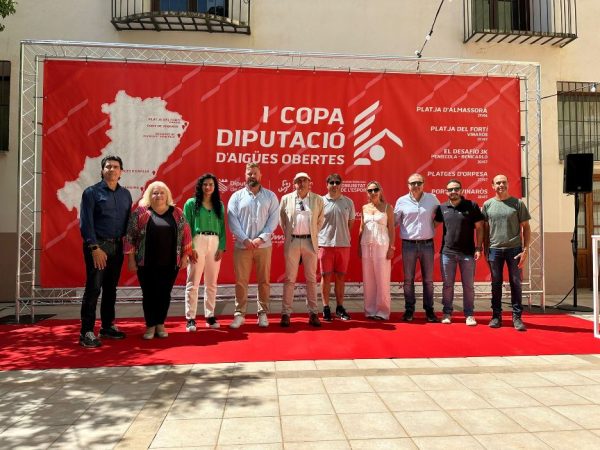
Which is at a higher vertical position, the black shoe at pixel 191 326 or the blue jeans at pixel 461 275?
the blue jeans at pixel 461 275

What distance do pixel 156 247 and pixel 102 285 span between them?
28.9 inches

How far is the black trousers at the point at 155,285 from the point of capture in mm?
4176

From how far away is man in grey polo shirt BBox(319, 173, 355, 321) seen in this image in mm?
4996

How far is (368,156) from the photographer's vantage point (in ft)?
19.2

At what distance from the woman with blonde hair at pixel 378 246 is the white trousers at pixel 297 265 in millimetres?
744

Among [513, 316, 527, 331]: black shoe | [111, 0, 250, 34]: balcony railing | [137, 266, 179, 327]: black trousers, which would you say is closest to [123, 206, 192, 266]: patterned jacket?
[137, 266, 179, 327]: black trousers

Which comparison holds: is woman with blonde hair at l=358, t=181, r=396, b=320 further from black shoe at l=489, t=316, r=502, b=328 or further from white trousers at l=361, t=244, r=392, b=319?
black shoe at l=489, t=316, r=502, b=328

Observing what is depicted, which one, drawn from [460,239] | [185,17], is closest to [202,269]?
[460,239]

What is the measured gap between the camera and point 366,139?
5.84 metres

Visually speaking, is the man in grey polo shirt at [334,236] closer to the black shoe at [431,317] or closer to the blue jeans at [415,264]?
the blue jeans at [415,264]

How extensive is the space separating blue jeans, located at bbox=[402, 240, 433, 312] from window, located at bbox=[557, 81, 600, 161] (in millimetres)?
4774

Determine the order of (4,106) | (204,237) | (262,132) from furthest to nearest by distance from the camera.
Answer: (4,106) < (262,132) < (204,237)

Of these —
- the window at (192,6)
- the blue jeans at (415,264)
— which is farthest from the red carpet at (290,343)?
the window at (192,6)

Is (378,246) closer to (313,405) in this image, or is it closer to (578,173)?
(313,405)
